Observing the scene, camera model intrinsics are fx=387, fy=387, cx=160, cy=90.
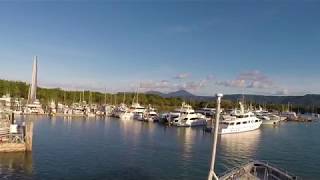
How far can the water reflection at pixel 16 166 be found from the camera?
4449cm

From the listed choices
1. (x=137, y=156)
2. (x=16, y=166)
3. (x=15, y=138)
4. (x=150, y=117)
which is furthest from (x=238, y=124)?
(x=16, y=166)

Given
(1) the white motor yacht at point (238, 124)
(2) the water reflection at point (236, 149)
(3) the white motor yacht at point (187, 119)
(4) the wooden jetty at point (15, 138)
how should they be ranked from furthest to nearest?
(3) the white motor yacht at point (187, 119) → (1) the white motor yacht at point (238, 124) → (2) the water reflection at point (236, 149) → (4) the wooden jetty at point (15, 138)

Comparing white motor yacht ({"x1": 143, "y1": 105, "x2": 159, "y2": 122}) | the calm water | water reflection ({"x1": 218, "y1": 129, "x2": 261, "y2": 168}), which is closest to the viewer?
the calm water

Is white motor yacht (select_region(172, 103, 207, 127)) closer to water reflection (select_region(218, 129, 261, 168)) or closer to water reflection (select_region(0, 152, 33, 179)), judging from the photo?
water reflection (select_region(218, 129, 261, 168))

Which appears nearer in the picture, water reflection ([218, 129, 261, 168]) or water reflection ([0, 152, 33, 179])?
water reflection ([0, 152, 33, 179])

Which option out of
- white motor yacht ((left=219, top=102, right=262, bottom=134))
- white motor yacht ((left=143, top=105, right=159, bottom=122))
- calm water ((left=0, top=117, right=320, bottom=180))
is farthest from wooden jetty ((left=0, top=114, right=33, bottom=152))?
white motor yacht ((left=143, top=105, right=159, bottom=122))

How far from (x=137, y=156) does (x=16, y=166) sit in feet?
62.9

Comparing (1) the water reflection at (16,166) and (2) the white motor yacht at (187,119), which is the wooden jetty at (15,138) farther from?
(2) the white motor yacht at (187,119)

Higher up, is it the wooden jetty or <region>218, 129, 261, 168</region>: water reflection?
the wooden jetty

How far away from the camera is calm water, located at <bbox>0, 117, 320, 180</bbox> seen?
47875 mm

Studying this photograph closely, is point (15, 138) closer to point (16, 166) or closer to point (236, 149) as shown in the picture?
point (16, 166)

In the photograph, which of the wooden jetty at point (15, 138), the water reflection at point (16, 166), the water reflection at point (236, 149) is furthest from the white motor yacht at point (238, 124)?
the water reflection at point (16, 166)

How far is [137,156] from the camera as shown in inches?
2402

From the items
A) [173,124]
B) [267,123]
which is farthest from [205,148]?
[267,123]
